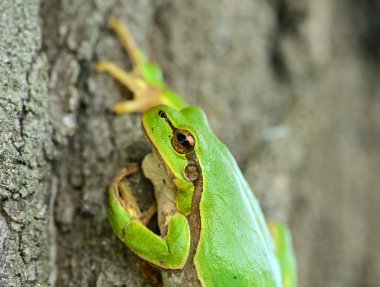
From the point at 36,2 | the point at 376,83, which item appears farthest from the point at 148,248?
the point at 376,83

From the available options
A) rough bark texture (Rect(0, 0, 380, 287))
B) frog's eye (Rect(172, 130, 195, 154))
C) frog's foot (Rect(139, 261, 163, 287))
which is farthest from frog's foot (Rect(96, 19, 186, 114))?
A: frog's foot (Rect(139, 261, 163, 287))

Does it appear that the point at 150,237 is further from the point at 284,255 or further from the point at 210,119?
the point at 210,119

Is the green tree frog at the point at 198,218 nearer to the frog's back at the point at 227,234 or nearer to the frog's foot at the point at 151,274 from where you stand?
the frog's back at the point at 227,234

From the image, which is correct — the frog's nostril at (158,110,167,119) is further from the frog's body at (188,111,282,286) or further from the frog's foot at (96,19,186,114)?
the frog's foot at (96,19,186,114)

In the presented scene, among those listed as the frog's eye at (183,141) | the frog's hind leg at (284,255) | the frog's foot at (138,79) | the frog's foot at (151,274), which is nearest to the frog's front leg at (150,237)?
the frog's foot at (151,274)

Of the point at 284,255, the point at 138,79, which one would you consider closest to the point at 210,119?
the point at 138,79

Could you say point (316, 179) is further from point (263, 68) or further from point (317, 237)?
point (263, 68)
